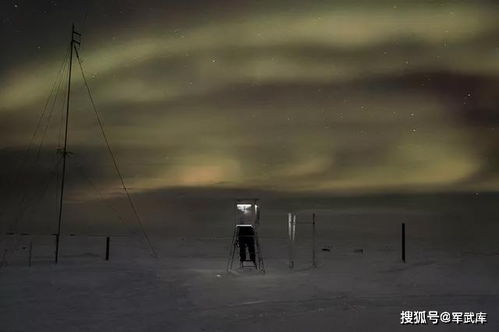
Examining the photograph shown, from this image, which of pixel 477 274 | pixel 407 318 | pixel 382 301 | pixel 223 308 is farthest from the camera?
pixel 477 274

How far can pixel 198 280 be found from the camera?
22.0m

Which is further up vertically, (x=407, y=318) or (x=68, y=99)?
(x=68, y=99)

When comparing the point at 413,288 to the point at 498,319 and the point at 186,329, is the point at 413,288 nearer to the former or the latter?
the point at 498,319

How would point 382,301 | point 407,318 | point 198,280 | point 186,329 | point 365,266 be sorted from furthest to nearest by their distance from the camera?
point 365,266 → point 198,280 → point 382,301 → point 407,318 → point 186,329

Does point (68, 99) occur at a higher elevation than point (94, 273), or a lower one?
higher

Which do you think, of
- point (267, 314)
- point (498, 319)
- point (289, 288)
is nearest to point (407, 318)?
point (498, 319)

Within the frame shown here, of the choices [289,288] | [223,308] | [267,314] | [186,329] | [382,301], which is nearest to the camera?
[186,329]

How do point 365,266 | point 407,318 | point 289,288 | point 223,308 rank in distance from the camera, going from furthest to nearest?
point 365,266, point 289,288, point 223,308, point 407,318

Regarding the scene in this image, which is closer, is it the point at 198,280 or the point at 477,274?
the point at 198,280

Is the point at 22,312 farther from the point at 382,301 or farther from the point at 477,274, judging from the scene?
the point at 477,274

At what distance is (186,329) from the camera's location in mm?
11977

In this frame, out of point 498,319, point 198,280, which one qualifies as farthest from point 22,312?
point 498,319

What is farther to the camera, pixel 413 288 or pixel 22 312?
pixel 413 288

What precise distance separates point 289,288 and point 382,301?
13.2ft
